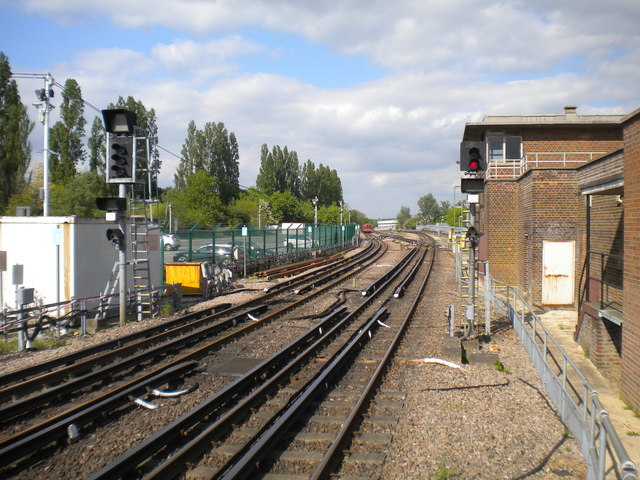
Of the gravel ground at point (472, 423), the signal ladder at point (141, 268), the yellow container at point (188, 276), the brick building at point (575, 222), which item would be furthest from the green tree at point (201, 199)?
the gravel ground at point (472, 423)

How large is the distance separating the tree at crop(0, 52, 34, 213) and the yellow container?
2642 cm

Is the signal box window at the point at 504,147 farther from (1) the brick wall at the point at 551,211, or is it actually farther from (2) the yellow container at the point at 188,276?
(2) the yellow container at the point at 188,276

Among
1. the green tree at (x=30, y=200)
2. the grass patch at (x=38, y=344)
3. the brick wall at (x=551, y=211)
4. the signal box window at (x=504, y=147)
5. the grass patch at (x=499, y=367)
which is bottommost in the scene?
the grass patch at (x=499, y=367)

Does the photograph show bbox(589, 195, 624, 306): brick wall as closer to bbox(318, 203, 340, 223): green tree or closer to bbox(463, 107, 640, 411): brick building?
bbox(463, 107, 640, 411): brick building

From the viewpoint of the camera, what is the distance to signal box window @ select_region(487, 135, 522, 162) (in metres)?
23.3

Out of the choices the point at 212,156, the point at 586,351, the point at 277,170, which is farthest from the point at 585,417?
the point at 277,170

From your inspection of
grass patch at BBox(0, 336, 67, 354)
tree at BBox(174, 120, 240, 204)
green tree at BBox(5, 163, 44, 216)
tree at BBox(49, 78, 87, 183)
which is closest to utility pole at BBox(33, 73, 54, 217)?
grass patch at BBox(0, 336, 67, 354)

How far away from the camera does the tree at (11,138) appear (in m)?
38.6

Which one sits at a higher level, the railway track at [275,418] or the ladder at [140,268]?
the ladder at [140,268]

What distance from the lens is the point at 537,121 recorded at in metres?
23.3

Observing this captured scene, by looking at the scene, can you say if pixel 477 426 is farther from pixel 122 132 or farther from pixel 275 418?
pixel 122 132

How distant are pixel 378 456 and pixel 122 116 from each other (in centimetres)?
1035

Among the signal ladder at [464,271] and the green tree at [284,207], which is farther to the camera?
the green tree at [284,207]

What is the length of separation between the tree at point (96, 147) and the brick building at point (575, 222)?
3716cm
